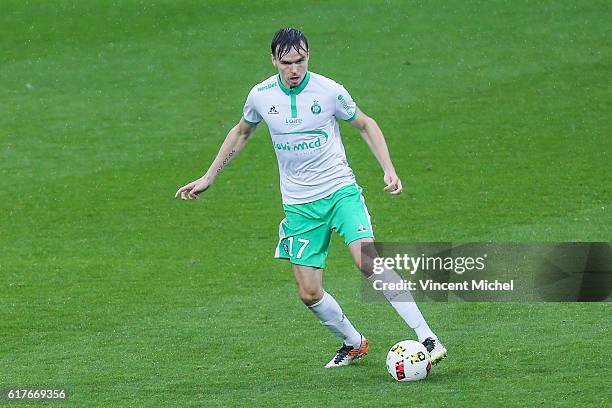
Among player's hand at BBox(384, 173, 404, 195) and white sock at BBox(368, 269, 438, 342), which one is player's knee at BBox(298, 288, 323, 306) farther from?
player's hand at BBox(384, 173, 404, 195)

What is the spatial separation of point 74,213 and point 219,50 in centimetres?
665

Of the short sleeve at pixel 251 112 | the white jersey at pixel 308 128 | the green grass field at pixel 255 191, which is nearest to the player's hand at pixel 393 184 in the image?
the white jersey at pixel 308 128

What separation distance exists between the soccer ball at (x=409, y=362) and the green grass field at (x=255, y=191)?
15cm

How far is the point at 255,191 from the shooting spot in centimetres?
1445

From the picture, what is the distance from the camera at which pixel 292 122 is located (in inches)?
325

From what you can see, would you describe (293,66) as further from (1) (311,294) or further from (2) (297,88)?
(1) (311,294)

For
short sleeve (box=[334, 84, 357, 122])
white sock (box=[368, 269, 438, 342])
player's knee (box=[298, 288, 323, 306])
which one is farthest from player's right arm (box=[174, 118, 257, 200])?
white sock (box=[368, 269, 438, 342])

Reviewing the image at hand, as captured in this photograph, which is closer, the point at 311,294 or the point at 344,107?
the point at 344,107

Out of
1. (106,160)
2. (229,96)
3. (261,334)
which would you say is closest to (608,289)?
(261,334)

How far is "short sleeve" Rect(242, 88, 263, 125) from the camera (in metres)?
8.45

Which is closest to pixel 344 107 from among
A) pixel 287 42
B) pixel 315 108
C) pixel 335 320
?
pixel 315 108

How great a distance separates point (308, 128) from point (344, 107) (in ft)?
0.94

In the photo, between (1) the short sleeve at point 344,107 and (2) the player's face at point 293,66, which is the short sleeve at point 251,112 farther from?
(1) the short sleeve at point 344,107

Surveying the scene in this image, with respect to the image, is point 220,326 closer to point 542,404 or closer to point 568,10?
point 542,404
